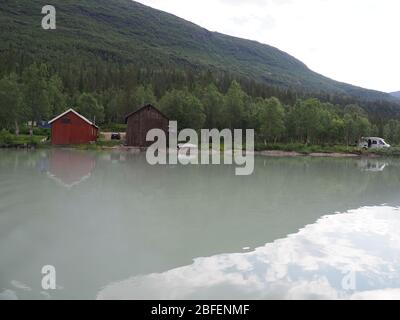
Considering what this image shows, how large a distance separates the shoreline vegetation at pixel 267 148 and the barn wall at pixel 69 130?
4.77 feet

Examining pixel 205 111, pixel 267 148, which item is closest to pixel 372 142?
pixel 267 148

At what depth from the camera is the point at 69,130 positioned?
50.0m

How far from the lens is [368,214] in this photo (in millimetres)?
12953

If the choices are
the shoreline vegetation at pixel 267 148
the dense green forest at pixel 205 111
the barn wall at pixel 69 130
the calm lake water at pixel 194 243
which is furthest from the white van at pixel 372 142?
the calm lake water at pixel 194 243

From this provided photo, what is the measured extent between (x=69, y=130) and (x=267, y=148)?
80.9 ft

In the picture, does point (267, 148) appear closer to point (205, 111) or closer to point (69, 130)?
point (205, 111)

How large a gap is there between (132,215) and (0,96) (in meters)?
46.9

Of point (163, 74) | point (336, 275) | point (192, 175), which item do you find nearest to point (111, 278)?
point (336, 275)

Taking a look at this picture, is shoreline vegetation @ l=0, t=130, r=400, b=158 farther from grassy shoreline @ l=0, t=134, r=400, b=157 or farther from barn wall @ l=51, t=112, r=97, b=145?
barn wall @ l=51, t=112, r=97, b=145

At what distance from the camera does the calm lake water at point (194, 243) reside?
20.9 feet

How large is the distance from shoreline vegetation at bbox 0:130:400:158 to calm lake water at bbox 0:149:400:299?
2968 cm

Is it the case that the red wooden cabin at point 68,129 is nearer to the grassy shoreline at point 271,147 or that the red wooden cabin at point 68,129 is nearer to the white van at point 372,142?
the grassy shoreline at point 271,147

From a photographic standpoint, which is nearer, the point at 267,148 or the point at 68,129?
the point at 68,129
